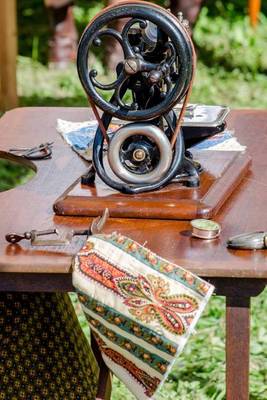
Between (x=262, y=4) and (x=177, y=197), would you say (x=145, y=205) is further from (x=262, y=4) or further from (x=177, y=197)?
(x=262, y=4)

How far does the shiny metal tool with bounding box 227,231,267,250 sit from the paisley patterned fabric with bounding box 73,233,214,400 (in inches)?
5.7

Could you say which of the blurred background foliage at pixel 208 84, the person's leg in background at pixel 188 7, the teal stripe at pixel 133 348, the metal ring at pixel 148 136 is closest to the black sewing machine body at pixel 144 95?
the metal ring at pixel 148 136

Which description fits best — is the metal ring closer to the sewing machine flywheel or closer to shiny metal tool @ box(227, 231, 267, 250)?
the sewing machine flywheel

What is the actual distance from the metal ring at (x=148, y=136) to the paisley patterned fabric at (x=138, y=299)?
0.28 metres

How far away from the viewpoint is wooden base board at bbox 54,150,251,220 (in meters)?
2.43

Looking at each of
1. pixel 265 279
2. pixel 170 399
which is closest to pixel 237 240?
pixel 265 279

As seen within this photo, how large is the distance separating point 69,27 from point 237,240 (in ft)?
18.1

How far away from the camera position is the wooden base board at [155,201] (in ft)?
7.98

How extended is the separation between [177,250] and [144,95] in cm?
43

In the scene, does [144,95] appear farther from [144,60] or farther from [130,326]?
[130,326]

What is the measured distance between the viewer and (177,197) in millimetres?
2482

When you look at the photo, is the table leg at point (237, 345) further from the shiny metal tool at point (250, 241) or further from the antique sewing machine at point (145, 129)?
the antique sewing machine at point (145, 129)

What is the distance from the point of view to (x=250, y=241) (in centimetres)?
224

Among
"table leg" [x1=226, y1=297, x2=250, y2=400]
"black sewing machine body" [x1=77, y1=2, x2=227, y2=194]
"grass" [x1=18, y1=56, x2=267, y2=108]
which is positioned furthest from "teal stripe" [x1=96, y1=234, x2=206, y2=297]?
"grass" [x1=18, y1=56, x2=267, y2=108]
